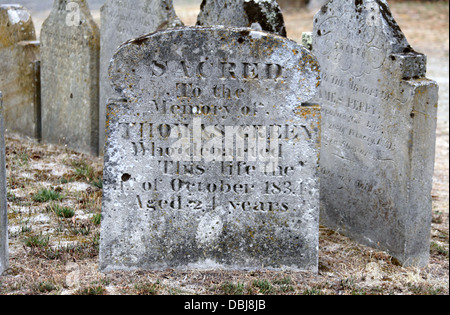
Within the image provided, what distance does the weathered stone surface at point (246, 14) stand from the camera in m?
5.91

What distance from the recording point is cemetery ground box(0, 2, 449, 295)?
15.1 feet

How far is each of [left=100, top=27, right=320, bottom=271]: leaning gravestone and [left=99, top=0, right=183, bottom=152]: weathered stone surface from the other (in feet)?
8.37

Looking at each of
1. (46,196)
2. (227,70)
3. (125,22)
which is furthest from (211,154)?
(125,22)

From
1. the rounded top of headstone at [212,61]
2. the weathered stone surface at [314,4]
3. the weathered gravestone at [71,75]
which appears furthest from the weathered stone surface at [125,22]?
the weathered stone surface at [314,4]

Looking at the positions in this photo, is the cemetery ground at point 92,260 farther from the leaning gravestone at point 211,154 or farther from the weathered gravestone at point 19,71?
the weathered gravestone at point 19,71

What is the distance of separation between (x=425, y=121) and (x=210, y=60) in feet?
5.95

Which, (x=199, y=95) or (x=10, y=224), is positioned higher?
(x=199, y=95)

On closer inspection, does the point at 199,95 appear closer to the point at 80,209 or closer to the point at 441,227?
the point at 80,209

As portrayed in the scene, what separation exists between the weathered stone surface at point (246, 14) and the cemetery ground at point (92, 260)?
1.93 m

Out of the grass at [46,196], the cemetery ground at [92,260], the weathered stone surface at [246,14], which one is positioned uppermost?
the weathered stone surface at [246,14]

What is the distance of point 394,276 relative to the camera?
5.18 meters

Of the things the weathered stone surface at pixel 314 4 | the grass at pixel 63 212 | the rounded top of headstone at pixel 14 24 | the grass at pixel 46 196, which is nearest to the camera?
the grass at pixel 63 212

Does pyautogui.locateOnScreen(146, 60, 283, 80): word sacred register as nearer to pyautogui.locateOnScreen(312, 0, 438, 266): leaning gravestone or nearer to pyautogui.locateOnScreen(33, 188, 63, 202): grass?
pyautogui.locateOnScreen(312, 0, 438, 266): leaning gravestone

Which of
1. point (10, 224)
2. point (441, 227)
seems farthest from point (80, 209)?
point (441, 227)
